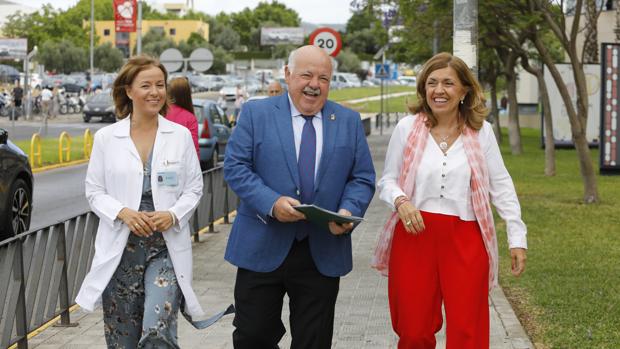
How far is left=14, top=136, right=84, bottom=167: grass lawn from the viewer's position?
97.6ft

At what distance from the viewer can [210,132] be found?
2428cm

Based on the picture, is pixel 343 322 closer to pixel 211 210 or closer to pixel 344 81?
pixel 211 210

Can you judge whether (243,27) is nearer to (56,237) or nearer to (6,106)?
(6,106)

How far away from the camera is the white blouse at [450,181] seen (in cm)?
570

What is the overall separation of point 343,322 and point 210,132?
15750mm

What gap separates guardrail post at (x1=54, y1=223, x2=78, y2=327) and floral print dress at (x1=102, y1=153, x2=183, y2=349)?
101 inches

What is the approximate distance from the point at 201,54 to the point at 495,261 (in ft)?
82.7

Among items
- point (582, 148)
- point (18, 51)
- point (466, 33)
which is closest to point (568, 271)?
point (466, 33)

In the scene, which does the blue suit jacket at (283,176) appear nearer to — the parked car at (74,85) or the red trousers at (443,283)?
the red trousers at (443,283)

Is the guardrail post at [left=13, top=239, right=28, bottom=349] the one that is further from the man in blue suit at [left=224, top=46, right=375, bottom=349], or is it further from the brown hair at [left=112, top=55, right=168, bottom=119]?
the man in blue suit at [left=224, top=46, right=375, bottom=349]

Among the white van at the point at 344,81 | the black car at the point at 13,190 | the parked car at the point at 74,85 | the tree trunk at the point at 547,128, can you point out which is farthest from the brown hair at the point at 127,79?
the white van at the point at 344,81

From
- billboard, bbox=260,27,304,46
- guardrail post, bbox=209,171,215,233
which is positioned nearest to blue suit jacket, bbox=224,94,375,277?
guardrail post, bbox=209,171,215,233

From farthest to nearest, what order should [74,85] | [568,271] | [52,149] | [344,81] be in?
1. [344,81]
2. [74,85]
3. [52,149]
4. [568,271]

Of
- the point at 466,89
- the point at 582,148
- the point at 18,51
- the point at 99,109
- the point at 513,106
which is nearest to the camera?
the point at 466,89
